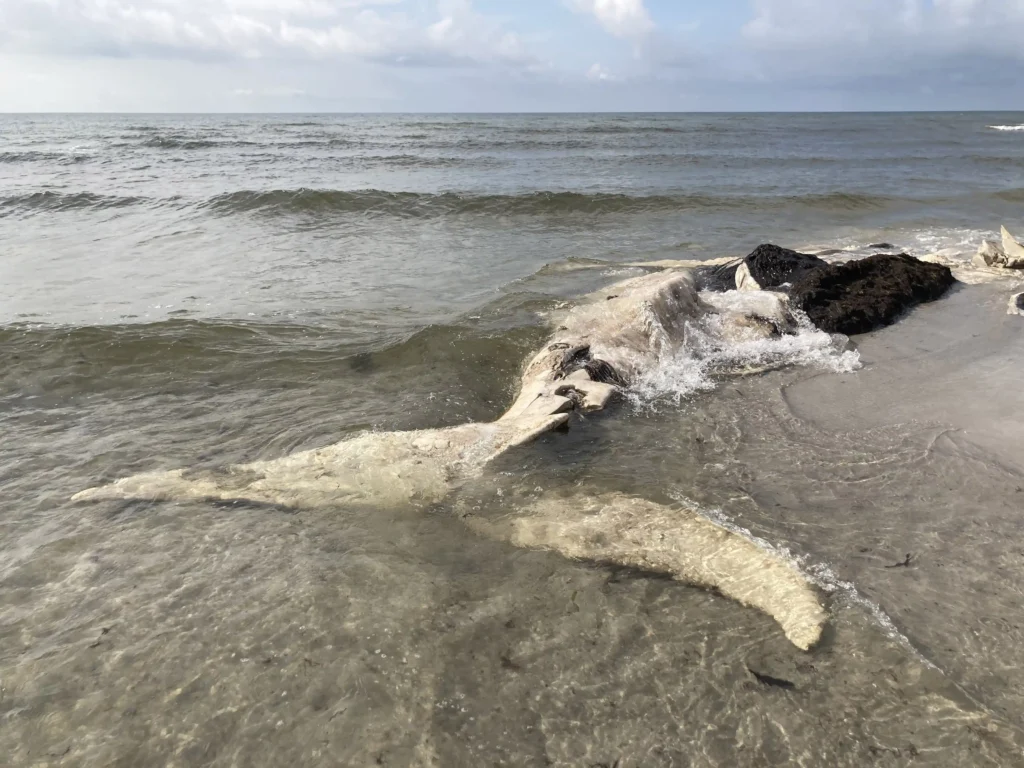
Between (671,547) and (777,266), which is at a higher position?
(777,266)

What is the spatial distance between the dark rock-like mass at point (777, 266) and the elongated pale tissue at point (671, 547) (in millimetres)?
5326

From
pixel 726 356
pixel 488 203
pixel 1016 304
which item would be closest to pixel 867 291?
pixel 1016 304

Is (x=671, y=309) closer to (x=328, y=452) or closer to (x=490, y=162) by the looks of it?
(x=328, y=452)

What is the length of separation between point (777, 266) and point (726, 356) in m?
2.70

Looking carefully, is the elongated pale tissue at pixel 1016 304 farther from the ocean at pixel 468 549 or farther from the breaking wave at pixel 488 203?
the breaking wave at pixel 488 203

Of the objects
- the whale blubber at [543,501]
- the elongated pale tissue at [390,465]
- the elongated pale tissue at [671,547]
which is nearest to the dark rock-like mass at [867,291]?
the whale blubber at [543,501]

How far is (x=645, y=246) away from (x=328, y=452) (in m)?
9.51

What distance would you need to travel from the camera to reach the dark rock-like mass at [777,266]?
8180 millimetres

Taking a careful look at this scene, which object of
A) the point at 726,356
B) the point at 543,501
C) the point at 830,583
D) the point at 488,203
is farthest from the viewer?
the point at 488,203

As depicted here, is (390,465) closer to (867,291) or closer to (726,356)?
(726,356)

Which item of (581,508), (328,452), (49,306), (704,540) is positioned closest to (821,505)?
(704,540)

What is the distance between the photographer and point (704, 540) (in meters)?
3.58

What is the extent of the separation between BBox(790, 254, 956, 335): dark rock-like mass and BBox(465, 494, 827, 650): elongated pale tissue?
4450 millimetres

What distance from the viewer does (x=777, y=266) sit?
8344 millimetres
